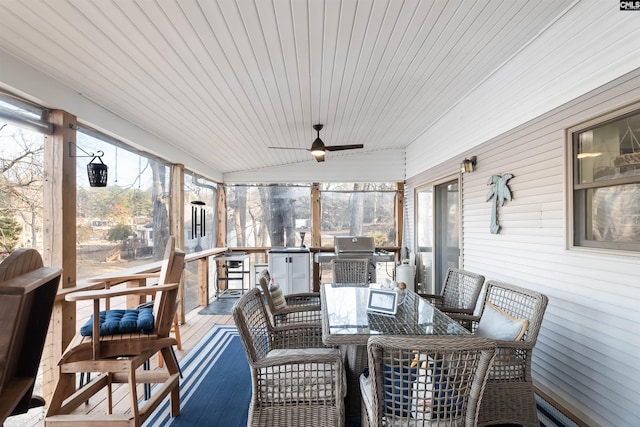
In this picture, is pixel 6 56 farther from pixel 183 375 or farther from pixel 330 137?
pixel 330 137

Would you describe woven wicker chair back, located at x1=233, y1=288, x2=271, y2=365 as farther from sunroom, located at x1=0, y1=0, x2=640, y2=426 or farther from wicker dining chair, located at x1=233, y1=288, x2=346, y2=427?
sunroom, located at x1=0, y1=0, x2=640, y2=426

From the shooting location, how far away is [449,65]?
2.97 metres

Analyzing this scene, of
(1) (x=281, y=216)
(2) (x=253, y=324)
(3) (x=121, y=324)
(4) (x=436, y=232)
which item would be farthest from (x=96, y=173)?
(4) (x=436, y=232)

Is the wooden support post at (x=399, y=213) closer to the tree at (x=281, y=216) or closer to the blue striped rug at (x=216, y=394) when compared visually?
the tree at (x=281, y=216)

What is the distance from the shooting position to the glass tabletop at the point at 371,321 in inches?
70.9

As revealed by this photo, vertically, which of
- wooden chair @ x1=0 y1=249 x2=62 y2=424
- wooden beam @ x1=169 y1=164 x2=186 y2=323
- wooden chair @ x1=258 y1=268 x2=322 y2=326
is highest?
wooden beam @ x1=169 y1=164 x2=186 y2=323

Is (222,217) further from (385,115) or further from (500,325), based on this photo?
(500,325)

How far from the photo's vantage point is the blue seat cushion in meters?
2.01

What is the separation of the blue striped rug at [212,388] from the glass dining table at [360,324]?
2.78 feet

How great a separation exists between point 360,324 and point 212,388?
1596mm

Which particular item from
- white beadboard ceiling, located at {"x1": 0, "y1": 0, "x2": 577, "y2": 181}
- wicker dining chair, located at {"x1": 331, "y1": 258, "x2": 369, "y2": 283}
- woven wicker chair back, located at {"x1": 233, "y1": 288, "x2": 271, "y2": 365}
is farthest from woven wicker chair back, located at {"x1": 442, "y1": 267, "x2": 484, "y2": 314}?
white beadboard ceiling, located at {"x1": 0, "y1": 0, "x2": 577, "y2": 181}

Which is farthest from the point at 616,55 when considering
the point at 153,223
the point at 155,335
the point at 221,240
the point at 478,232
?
the point at 221,240

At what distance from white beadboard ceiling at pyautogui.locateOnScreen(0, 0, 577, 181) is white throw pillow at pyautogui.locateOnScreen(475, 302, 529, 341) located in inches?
78.4

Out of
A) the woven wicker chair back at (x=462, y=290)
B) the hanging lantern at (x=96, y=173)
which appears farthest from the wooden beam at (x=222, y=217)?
the woven wicker chair back at (x=462, y=290)
